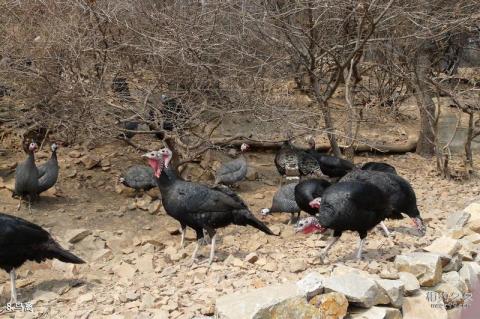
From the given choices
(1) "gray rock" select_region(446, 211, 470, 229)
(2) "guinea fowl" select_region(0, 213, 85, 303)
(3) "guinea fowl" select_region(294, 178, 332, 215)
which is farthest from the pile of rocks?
(2) "guinea fowl" select_region(0, 213, 85, 303)

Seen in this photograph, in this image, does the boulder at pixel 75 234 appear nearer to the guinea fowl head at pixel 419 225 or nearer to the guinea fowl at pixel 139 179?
the guinea fowl at pixel 139 179

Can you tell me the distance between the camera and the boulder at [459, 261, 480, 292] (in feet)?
17.8

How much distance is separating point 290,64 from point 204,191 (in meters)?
4.08

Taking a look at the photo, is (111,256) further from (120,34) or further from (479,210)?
(479,210)

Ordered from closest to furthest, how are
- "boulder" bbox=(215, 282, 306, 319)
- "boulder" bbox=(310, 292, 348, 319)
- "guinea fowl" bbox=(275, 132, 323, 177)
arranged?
"boulder" bbox=(215, 282, 306, 319), "boulder" bbox=(310, 292, 348, 319), "guinea fowl" bbox=(275, 132, 323, 177)

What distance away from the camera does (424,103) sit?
986 cm

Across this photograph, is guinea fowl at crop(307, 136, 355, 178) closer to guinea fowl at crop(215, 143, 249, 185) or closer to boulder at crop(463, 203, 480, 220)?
guinea fowl at crop(215, 143, 249, 185)

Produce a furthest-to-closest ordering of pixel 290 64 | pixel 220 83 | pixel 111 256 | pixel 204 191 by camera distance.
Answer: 1. pixel 290 64
2. pixel 220 83
3. pixel 111 256
4. pixel 204 191

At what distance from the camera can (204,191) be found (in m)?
6.04

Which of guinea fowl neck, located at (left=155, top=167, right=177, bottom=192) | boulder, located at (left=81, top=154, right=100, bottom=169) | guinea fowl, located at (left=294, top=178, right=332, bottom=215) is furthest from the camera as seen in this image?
boulder, located at (left=81, top=154, right=100, bottom=169)

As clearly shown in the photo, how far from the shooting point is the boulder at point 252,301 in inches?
159

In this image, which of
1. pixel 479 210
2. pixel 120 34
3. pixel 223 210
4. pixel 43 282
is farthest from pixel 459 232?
pixel 120 34

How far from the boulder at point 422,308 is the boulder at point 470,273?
2.26ft

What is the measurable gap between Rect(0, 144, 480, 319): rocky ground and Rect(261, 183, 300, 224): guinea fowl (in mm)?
207
